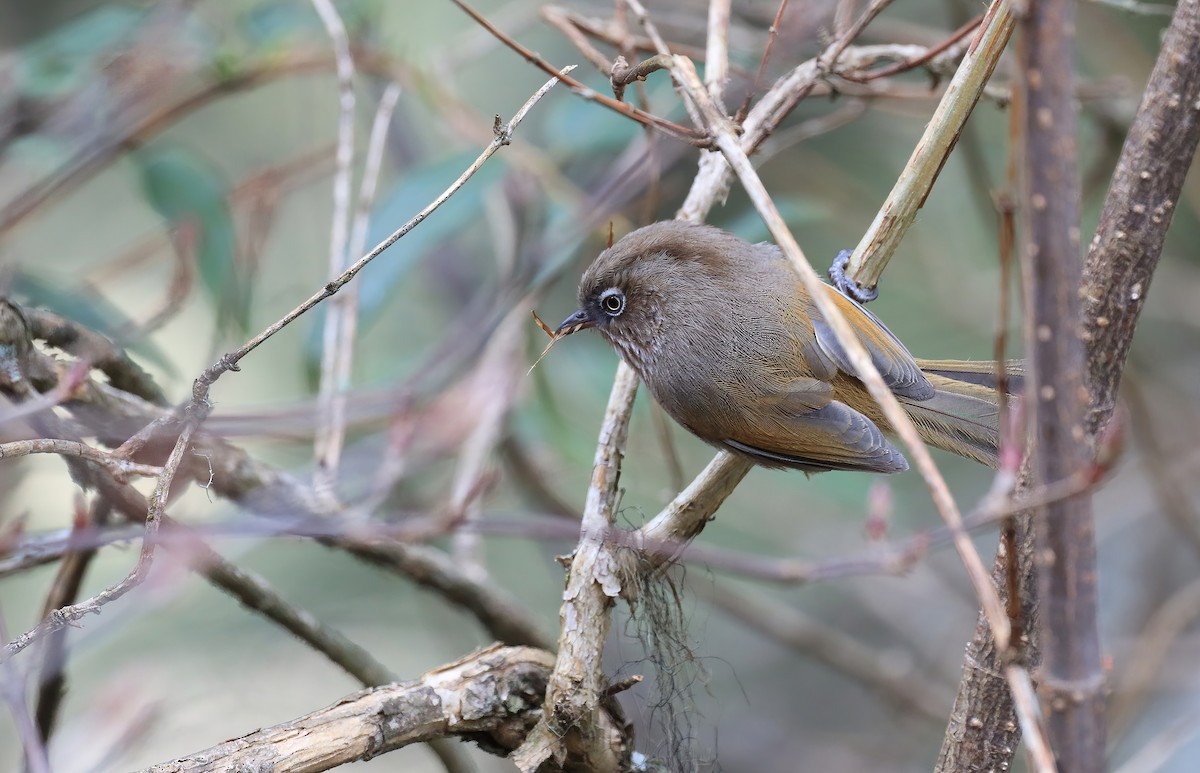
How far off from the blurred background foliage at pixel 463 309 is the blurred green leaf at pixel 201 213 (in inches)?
0.4

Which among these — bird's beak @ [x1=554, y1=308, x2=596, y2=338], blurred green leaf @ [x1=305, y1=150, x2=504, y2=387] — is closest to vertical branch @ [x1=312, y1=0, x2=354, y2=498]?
blurred green leaf @ [x1=305, y1=150, x2=504, y2=387]

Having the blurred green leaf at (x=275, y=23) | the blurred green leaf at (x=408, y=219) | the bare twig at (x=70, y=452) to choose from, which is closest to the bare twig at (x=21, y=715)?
the bare twig at (x=70, y=452)

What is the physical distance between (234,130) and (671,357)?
4.30 meters

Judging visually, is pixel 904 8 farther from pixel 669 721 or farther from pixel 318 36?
pixel 669 721

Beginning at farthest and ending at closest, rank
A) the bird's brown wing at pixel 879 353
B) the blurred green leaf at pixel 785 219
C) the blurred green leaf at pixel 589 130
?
the blurred green leaf at pixel 589 130, the blurred green leaf at pixel 785 219, the bird's brown wing at pixel 879 353

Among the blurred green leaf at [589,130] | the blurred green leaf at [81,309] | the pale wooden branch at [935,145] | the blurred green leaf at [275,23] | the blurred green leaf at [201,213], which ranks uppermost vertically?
the blurred green leaf at [275,23]

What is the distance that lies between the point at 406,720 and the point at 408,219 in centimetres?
209

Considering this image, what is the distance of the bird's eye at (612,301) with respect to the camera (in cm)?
287

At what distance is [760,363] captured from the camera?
2740mm

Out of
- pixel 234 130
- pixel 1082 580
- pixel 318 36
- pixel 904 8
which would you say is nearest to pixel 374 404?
pixel 318 36

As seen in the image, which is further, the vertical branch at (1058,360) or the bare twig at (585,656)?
the bare twig at (585,656)

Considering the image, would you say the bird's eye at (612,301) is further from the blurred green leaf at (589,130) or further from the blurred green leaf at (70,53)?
the blurred green leaf at (70,53)

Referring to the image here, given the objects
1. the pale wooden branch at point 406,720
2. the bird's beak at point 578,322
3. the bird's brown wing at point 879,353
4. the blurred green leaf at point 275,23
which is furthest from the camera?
the blurred green leaf at point 275,23

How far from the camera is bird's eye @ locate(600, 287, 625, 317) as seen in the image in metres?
2.87
